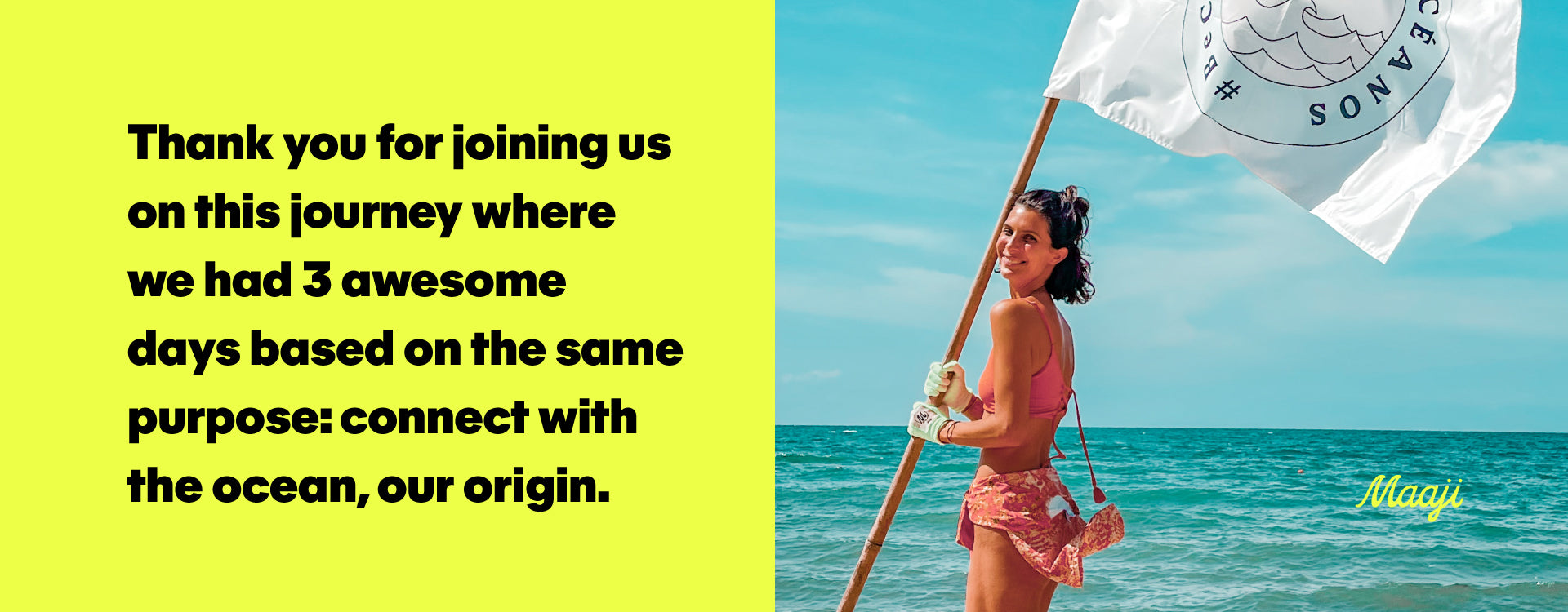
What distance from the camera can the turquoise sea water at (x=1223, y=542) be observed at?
29.4ft

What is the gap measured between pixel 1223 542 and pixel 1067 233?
1002 cm

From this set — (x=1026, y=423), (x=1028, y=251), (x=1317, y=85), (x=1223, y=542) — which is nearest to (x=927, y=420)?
(x=1026, y=423)

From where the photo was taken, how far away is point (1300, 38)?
11.2 feet

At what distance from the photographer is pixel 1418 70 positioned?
10.8 feet

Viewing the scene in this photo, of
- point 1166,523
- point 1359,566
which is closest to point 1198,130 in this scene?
point 1359,566

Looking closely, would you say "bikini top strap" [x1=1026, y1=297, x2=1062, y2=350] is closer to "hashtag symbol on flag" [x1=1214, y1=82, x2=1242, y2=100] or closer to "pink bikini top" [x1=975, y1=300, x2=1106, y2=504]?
"pink bikini top" [x1=975, y1=300, x2=1106, y2=504]

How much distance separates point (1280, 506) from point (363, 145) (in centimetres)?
1524

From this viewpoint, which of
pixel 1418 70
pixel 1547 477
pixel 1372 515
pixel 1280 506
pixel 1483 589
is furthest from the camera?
pixel 1547 477

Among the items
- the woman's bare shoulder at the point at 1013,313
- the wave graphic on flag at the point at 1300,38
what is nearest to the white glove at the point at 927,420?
the woman's bare shoulder at the point at 1013,313

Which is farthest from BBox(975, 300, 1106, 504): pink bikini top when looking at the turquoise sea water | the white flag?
the turquoise sea water

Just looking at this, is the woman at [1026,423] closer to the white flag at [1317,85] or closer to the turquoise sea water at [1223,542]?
the white flag at [1317,85]

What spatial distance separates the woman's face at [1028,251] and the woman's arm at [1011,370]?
149mm

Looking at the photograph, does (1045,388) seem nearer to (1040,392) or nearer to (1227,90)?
(1040,392)

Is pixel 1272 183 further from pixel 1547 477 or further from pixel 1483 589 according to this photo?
pixel 1547 477
